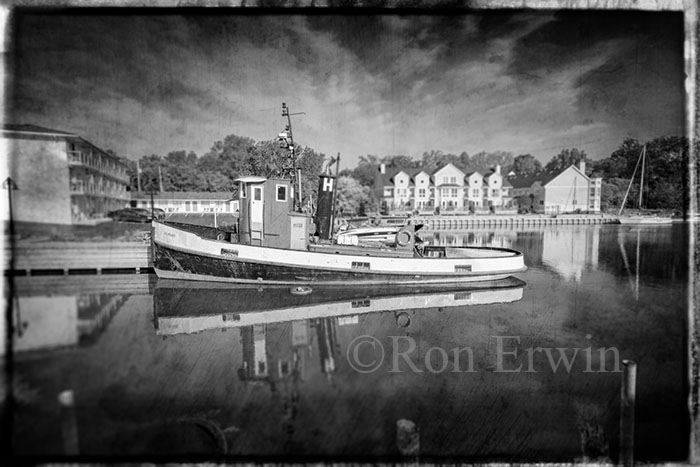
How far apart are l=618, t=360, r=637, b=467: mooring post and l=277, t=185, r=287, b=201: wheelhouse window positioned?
15.1 feet

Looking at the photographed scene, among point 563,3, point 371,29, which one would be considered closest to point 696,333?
point 563,3

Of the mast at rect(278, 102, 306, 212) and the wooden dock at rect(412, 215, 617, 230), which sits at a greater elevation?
the mast at rect(278, 102, 306, 212)

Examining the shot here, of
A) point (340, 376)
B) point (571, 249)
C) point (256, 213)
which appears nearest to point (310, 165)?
→ point (256, 213)

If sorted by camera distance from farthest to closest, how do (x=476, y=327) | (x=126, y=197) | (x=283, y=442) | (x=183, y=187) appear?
1. (x=183, y=187)
2. (x=126, y=197)
3. (x=476, y=327)
4. (x=283, y=442)

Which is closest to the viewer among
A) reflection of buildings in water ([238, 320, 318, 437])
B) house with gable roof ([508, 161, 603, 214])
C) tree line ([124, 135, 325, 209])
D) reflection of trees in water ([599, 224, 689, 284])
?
reflection of buildings in water ([238, 320, 318, 437])

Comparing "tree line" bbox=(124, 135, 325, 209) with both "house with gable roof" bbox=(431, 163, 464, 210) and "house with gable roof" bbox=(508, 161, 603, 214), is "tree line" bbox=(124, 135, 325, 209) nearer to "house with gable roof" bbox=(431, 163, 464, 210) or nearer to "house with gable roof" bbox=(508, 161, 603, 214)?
"house with gable roof" bbox=(508, 161, 603, 214)

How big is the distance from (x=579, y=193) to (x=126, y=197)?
14.2 m

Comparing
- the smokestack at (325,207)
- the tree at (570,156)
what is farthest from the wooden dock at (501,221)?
the smokestack at (325,207)

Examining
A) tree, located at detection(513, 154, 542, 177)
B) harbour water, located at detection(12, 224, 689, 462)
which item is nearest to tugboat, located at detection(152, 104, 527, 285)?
harbour water, located at detection(12, 224, 689, 462)

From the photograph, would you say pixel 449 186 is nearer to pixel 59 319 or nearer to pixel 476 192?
pixel 476 192

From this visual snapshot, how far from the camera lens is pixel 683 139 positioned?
2740 mm

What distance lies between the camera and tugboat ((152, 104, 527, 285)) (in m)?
5.61

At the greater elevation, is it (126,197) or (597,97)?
(597,97)

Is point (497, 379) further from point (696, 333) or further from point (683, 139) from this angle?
point (683, 139)
